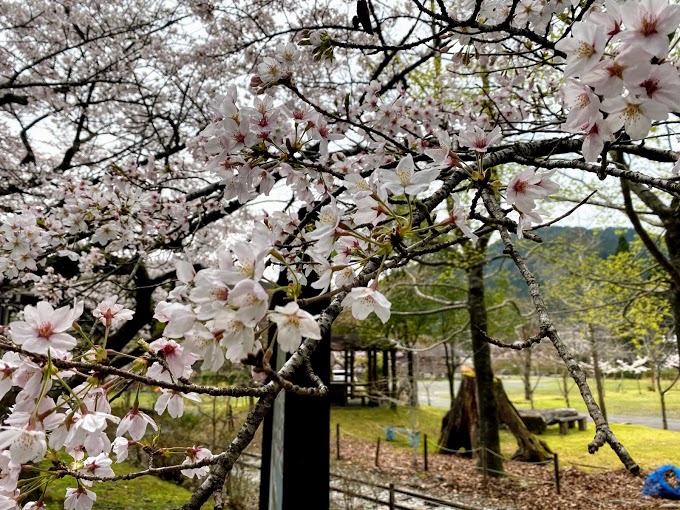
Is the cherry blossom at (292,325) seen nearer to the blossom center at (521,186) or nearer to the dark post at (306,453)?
the blossom center at (521,186)

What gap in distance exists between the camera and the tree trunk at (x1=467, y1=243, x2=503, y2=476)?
25.9 feet

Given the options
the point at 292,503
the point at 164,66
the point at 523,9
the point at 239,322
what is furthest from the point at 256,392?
the point at 164,66

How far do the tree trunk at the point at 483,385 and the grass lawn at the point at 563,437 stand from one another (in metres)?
1.38

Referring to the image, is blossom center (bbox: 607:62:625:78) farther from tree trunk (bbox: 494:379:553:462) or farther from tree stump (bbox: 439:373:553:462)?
tree trunk (bbox: 494:379:553:462)

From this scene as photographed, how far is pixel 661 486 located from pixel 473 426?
411 centimetres

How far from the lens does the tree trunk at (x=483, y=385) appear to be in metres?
7.90

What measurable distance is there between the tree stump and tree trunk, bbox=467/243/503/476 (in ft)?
4.74

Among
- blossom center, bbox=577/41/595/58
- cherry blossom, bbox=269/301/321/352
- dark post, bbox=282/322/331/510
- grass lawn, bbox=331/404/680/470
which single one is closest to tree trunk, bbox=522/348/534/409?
grass lawn, bbox=331/404/680/470

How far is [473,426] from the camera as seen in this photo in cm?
970

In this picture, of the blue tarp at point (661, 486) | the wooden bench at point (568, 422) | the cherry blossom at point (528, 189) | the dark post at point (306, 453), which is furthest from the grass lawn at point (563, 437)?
the cherry blossom at point (528, 189)

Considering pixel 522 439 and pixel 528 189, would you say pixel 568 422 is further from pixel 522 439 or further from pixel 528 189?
pixel 528 189

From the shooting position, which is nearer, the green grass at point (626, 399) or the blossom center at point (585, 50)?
the blossom center at point (585, 50)

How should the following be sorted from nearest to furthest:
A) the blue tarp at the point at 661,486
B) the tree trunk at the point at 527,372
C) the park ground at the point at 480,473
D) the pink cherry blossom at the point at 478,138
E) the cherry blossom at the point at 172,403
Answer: the cherry blossom at the point at 172,403
the pink cherry blossom at the point at 478,138
the blue tarp at the point at 661,486
the park ground at the point at 480,473
the tree trunk at the point at 527,372

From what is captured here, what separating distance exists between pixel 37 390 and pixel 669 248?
6.83 meters
